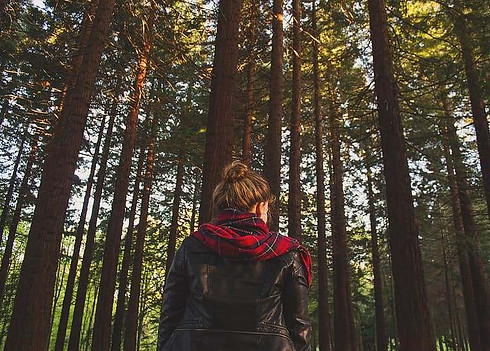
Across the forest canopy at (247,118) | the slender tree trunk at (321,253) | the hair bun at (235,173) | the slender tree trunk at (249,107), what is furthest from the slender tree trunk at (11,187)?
the hair bun at (235,173)

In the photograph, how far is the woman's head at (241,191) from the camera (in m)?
2.39

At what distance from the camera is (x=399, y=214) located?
6914mm

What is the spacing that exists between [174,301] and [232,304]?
1.34 feet

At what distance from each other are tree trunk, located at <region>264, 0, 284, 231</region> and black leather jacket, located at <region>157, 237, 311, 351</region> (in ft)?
26.5

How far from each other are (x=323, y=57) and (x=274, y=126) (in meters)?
7.22

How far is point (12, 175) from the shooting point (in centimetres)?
2375

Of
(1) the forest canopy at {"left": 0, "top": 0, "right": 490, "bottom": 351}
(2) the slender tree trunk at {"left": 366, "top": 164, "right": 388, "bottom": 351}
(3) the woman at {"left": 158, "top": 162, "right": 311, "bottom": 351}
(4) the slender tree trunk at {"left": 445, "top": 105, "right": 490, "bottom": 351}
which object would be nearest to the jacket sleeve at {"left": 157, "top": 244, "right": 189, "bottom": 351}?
(3) the woman at {"left": 158, "top": 162, "right": 311, "bottom": 351}

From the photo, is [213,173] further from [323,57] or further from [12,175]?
[12,175]

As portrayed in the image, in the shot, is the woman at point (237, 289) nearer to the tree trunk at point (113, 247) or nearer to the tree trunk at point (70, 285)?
the tree trunk at point (113, 247)

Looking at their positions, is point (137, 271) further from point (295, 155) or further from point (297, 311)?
point (297, 311)

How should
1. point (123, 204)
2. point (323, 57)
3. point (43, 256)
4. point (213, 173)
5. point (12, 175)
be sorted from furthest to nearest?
1. point (12, 175)
2. point (323, 57)
3. point (123, 204)
4. point (43, 256)
5. point (213, 173)

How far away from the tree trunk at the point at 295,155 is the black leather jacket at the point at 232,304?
1047cm

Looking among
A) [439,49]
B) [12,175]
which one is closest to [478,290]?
[439,49]

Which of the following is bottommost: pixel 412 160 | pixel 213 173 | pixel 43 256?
pixel 43 256
